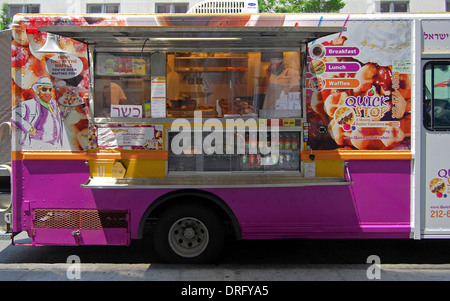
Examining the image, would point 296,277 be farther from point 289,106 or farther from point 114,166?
point 114,166

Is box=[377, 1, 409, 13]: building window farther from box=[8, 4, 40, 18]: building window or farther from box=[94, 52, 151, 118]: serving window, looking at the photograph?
box=[94, 52, 151, 118]: serving window

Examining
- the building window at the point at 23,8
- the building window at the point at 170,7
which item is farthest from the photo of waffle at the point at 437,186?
the building window at the point at 23,8

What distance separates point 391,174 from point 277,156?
4.43 feet

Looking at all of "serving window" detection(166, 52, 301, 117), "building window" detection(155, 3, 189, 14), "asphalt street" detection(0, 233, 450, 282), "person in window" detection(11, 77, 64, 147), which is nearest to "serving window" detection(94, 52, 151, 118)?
"serving window" detection(166, 52, 301, 117)

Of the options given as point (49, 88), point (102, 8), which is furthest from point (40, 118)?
Result: point (102, 8)

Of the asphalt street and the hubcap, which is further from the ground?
the hubcap

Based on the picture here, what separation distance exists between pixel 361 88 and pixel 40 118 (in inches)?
147

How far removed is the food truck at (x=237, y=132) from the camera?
15.0ft

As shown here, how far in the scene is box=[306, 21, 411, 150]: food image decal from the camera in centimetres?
459

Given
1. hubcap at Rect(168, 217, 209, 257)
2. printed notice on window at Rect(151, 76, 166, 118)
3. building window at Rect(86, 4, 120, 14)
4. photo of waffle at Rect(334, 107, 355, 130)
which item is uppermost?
building window at Rect(86, 4, 120, 14)

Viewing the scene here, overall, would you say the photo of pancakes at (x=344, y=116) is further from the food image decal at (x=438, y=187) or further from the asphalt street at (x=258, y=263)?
the asphalt street at (x=258, y=263)

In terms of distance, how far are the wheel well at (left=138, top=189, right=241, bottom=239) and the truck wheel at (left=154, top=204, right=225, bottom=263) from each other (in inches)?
2.8

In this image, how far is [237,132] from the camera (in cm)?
462

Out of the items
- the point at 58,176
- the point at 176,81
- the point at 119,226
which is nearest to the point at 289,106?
the point at 176,81
